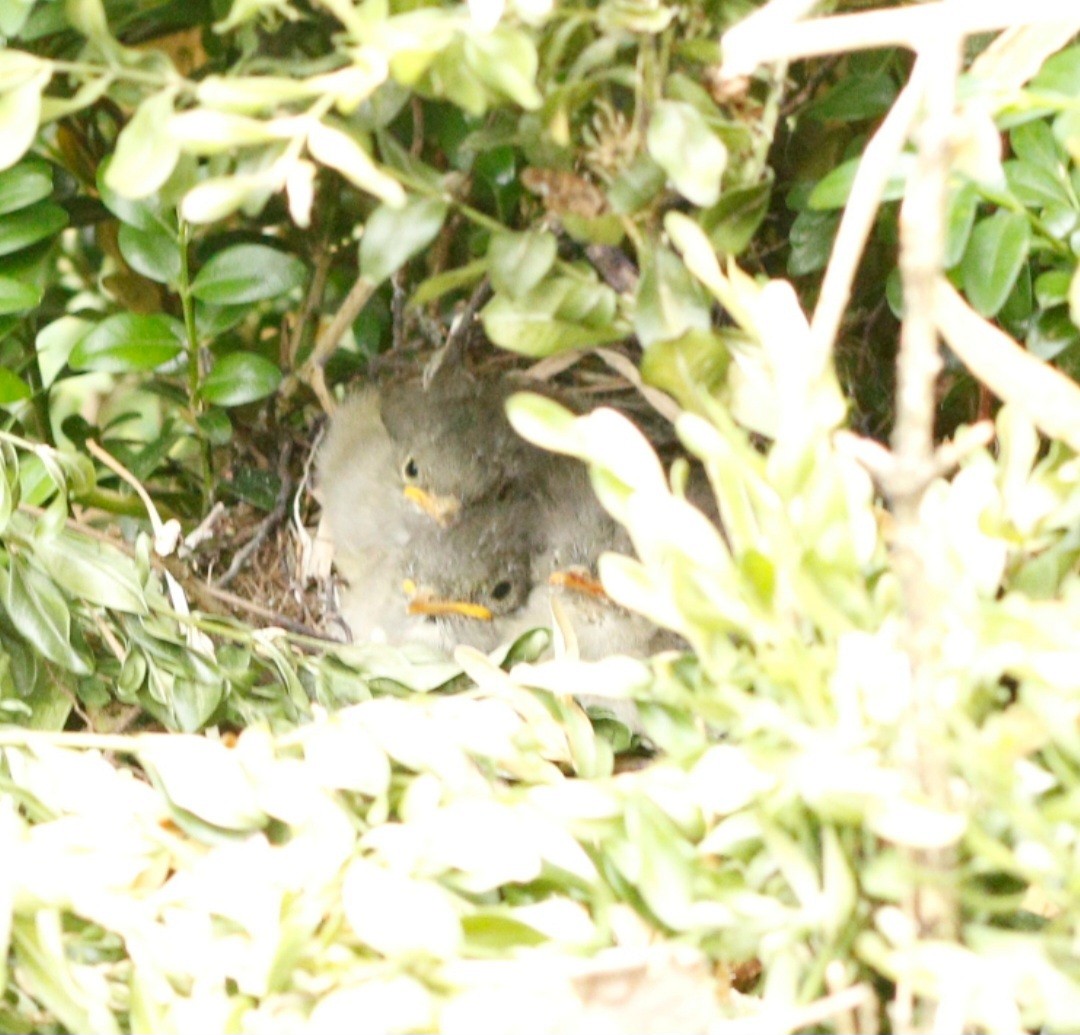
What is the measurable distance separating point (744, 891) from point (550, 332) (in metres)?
0.36

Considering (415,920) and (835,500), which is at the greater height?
(835,500)

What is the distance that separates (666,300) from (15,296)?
47 cm

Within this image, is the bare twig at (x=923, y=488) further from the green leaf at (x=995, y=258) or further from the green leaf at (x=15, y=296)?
the green leaf at (x=15, y=296)

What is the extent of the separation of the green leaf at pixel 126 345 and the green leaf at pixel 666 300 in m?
0.44

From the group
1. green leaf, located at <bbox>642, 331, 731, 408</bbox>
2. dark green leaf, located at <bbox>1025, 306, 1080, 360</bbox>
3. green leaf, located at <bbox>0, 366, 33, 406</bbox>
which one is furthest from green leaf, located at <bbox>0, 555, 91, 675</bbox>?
dark green leaf, located at <bbox>1025, 306, 1080, 360</bbox>

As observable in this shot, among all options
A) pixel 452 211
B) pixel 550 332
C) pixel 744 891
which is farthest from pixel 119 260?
pixel 744 891

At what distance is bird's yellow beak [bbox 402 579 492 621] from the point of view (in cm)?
130

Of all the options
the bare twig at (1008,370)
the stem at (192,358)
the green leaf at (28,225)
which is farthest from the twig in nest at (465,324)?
the bare twig at (1008,370)

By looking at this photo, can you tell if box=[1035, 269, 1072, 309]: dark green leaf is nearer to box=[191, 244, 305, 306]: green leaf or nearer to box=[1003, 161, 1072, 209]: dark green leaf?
box=[1003, 161, 1072, 209]: dark green leaf

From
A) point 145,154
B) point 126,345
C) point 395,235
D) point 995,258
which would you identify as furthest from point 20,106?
point 995,258

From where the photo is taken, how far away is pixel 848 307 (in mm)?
994

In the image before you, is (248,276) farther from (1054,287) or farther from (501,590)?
(1054,287)

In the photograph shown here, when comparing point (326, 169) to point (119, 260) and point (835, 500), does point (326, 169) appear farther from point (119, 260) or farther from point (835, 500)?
point (835, 500)

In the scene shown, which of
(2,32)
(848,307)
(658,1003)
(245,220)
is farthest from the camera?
(245,220)
